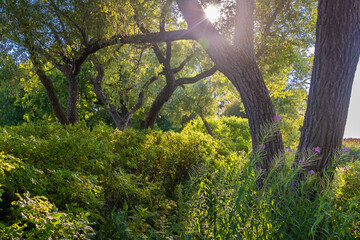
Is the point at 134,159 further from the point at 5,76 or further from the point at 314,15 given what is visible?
the point at 314,15

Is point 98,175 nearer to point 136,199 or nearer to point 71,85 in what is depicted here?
point 136,199

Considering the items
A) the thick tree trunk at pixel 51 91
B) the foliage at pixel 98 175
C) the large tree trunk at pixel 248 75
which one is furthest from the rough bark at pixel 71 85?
the large tree trunk at pixel 248 75

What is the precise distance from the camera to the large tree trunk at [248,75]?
4.67m

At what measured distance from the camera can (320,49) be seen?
13.0 feet

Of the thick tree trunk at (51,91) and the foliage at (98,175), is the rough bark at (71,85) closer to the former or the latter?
the thick tree trunk at (51,91)

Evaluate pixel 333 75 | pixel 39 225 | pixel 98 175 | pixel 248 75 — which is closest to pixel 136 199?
pixel 98 175

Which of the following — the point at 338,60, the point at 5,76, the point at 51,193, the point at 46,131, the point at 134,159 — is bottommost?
the point at 51,193

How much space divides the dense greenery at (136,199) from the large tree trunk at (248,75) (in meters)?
1.12

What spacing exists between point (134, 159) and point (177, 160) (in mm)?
1008

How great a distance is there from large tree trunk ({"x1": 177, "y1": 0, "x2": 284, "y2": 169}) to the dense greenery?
112cm

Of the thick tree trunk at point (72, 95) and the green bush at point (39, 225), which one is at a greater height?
the thick tree trunk at point (72, 95)

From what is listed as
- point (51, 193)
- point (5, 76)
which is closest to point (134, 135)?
point (51, 193)

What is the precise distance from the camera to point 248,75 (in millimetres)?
4742

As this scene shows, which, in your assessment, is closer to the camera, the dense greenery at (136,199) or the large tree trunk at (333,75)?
the dense greenery at (136,199)
